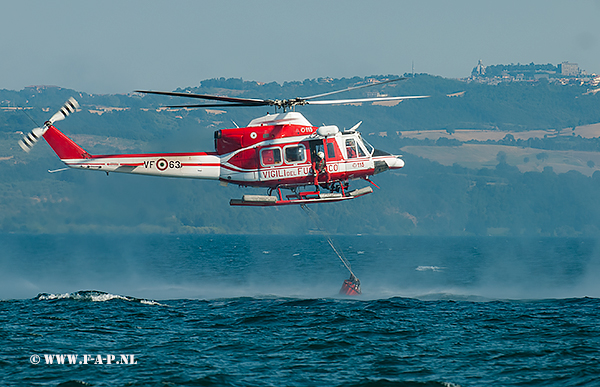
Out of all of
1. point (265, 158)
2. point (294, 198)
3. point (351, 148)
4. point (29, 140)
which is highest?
point (29, 140)

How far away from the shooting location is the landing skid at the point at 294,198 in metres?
33.4

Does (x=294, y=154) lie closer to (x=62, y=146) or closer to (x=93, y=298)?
(x=62, y=146)

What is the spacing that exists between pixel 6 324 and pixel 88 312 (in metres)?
4.51

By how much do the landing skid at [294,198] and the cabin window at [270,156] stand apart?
1844 millimetres

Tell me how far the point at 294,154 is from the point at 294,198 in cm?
258

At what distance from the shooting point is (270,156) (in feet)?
111

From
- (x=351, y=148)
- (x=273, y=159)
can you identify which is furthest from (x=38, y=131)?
(x=351, y=148)

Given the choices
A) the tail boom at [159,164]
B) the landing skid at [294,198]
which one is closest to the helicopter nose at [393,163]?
the landing skid at [294,198]

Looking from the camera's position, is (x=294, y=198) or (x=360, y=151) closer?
(x=294, y=198)

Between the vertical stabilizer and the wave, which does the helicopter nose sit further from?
the vertical stabilizer

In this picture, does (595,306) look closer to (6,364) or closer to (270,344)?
(270,344)

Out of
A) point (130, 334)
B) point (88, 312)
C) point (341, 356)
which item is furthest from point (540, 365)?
point (88, 312)

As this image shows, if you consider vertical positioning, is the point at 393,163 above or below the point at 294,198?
above

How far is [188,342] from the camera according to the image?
2519 cm
